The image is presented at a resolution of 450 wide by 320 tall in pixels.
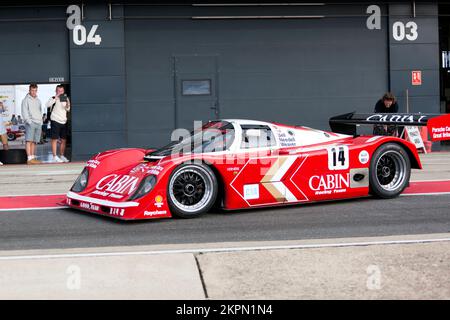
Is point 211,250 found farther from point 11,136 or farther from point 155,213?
point 11,136

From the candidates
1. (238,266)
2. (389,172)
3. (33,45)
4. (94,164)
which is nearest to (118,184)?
(94,164)

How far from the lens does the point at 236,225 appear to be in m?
8.23

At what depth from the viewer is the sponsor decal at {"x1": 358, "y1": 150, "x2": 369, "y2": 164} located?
31.1ft

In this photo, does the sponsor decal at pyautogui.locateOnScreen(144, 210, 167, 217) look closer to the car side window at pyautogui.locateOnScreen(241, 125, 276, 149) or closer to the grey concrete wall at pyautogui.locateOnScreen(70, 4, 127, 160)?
the car side window at pyautogui.locateOnScreen(241, 125, 276, 149)

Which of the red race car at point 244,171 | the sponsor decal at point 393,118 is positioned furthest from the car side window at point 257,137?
the sponsor decal at point 393,118

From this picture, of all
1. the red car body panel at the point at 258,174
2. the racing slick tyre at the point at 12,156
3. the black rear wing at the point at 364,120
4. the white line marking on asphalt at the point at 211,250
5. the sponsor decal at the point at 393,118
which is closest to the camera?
the white line marking on asphalt at the point at 211,250

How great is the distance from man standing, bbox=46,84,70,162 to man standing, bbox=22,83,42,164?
12.8 inches

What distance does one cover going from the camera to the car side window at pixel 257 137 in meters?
9.08

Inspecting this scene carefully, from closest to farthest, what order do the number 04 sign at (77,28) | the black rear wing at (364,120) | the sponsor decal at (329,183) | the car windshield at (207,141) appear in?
1. the car windshield at (207,141)
2. the sponsor decal at (329,183)
3. the black rear wing at (364,120)
4. the number 04 sign at (77,28)

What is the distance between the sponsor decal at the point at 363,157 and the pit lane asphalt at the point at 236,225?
550 millimetres

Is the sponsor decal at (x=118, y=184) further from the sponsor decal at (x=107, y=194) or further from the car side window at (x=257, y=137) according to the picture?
the car side window at (x=257, y=137)

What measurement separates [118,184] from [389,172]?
3.63 m

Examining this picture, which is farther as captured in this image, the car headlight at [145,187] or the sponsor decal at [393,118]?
the sponsor decal at [393,118]

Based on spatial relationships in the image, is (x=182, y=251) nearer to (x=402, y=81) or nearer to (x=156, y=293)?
(x=156, y=293)
